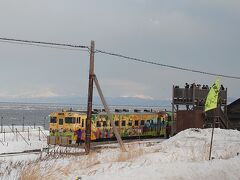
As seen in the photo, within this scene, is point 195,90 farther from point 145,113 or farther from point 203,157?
point 203,157

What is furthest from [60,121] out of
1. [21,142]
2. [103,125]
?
[21,142]

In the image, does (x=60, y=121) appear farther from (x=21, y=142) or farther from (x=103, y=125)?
(x=21, y=142)

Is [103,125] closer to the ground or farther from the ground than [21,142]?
farther from the ground

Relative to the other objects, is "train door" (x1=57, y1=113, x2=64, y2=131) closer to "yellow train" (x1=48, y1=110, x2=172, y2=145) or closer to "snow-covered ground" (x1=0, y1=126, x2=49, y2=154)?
"yellow train" (x1=48, y1=110, x2=172, y2=145)

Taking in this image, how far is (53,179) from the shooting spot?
938 centimetres

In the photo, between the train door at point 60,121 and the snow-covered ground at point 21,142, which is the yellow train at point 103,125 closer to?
the train door at point 60,121

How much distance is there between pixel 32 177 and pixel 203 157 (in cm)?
822

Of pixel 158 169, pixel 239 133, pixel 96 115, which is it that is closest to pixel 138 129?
pixel 96 115

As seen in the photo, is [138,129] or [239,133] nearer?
[239,133]

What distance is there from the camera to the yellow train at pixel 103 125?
3391cm

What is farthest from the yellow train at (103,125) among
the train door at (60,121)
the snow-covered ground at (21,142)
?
the snow-covered ground at (21,142)

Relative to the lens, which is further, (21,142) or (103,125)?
(21,142)

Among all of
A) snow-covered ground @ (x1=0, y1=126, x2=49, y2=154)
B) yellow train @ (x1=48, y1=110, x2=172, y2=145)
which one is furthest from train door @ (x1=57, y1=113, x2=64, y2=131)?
snow-covered ground @ (x1=0, y1=126, x2=49, y2=154)

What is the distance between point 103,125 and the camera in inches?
1396
